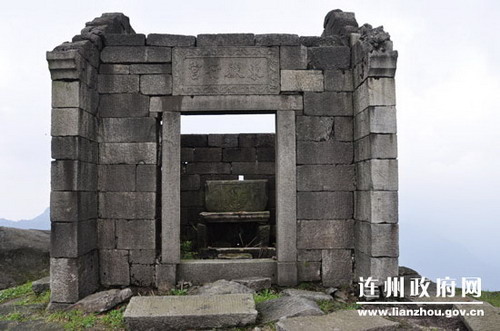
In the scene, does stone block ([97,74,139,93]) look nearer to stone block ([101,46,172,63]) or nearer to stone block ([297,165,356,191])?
stone block ([101,46,172,63])

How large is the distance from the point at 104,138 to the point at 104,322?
2667 millimetres

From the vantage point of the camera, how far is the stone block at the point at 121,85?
6324 millimetres

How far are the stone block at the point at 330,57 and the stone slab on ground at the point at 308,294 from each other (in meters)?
3.29

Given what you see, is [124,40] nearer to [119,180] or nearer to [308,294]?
[119,180]

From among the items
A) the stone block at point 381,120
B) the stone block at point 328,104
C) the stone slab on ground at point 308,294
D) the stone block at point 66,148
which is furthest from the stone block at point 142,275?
the stone block at point 381,120

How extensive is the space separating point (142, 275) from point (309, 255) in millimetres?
2495

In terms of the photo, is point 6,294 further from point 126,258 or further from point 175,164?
point 175,164

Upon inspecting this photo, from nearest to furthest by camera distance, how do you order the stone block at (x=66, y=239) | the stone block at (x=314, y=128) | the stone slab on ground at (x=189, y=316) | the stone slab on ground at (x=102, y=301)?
the stone slab on ground at (x=189, y=316) → the stone slab on ground at (x=102, y=301) → the stone block at (x=66, y=239) → the stone block at (x=314, y=128)

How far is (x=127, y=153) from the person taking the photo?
20.6 ft

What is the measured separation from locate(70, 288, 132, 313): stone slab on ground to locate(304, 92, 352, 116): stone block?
3645mm

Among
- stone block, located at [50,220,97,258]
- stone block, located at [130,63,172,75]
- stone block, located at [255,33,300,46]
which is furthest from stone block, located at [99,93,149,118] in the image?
stone block, located at [255,33,300,46]

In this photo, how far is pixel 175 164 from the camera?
247 inches

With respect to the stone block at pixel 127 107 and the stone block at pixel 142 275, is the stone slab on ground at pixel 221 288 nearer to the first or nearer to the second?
the stone block at pixel 142 275

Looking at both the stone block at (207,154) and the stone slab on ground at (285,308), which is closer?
the stone slab on ground at (285,308)
